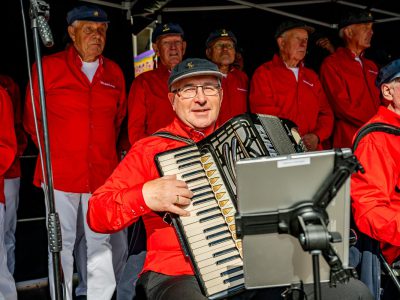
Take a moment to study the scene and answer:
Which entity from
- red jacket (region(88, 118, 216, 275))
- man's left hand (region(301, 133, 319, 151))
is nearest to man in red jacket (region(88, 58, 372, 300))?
red jacket (region(88, 118, 216, 275))

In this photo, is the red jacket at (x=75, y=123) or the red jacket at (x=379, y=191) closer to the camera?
the red jacket at (x=379, y=191)

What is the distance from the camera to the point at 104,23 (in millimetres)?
3959

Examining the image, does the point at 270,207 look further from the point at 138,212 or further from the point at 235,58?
the point at 235,58

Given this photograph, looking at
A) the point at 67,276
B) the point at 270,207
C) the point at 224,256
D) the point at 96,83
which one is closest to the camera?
the point at 270,207

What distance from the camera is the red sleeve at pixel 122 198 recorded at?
238cm

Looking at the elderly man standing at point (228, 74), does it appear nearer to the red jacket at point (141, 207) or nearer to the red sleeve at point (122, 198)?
the red jacket at point (141, 207)

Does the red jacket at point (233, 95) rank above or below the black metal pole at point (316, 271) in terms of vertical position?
above

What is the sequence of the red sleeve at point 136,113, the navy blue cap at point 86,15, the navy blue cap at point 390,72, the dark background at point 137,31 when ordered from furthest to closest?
the dark background at point 137,31, the red sleeve at point 136,113, the navy blue cap at point 86,15, the navy blue cap at point 390,72

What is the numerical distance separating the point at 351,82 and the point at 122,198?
2.83m

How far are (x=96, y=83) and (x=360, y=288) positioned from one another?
2367 mm

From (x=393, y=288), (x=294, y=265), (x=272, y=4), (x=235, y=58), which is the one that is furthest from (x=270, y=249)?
(x=272, y=4)

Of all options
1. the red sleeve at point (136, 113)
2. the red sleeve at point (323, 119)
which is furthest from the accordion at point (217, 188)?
the red sleeve at point (323, 119)

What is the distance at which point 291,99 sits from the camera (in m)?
4.43

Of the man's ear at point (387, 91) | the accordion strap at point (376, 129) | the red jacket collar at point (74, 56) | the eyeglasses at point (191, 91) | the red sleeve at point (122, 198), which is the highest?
the red jacket collar at point (74, 56)
